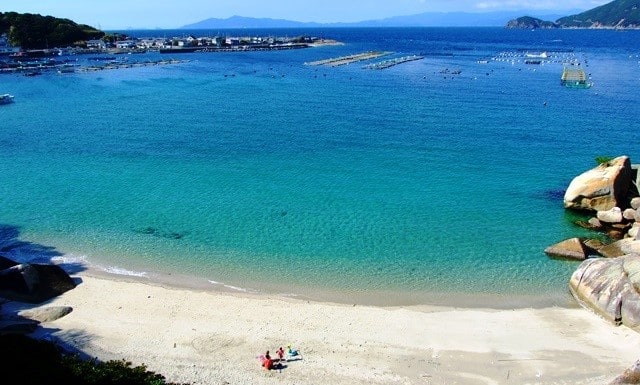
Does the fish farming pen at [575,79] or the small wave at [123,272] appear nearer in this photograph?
the small wave at [123,272]

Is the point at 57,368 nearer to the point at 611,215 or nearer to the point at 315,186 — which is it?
the point at 315,186

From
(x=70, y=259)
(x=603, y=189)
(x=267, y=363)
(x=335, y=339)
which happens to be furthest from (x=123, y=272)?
(x=603, y=189)

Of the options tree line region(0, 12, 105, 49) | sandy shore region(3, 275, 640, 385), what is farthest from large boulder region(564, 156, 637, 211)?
tree line region(0, 12, 105, 49)

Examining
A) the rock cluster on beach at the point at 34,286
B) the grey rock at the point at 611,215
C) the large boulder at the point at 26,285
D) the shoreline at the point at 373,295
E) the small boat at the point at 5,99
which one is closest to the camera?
the rock cluster on beach at the point at 34,286

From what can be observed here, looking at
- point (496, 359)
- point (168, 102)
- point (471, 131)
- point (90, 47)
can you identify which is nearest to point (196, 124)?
point (168, 102)

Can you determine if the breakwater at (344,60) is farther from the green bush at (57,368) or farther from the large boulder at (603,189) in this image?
the green bush at (57,368)

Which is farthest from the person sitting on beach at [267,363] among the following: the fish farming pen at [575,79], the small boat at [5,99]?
the fish farming pen at [575,79]
